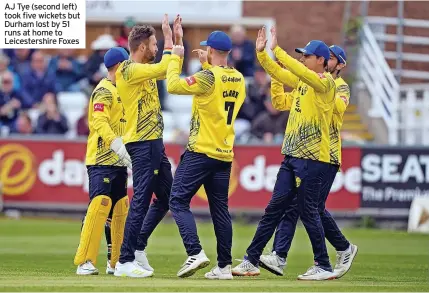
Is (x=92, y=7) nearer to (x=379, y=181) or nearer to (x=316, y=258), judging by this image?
(x=379, y=181)

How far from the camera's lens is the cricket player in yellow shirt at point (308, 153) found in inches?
510

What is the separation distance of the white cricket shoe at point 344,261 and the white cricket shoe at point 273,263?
0.61m

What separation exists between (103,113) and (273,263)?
2513mm

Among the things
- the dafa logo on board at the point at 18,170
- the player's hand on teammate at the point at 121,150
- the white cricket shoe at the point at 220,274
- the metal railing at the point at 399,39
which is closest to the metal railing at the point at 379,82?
the metal railing at the point at 399,39

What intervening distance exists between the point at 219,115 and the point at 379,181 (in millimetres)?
10867

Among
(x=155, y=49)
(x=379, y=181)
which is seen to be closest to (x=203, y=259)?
(x=155, y=49)

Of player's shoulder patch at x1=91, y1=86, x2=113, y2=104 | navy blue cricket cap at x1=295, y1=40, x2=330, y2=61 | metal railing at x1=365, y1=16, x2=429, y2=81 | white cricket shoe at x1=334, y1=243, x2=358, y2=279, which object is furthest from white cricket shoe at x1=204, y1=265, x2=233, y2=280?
metal railing at x1=365, y1=16, x2=429, y2=81

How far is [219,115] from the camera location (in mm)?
12586

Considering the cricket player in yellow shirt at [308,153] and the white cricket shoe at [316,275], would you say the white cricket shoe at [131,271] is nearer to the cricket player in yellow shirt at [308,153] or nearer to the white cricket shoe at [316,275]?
the cricket player in yellow shirt at [308,153]

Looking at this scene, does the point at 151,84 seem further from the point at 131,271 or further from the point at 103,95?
the point at 131,271

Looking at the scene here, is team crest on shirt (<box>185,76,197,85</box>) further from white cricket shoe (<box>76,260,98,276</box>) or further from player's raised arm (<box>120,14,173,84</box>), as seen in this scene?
white cricket shoe (<box>76,260,98,276</box>)

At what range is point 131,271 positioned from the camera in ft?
41.5

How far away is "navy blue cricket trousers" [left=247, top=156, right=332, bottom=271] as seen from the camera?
Result: 42.5 ft

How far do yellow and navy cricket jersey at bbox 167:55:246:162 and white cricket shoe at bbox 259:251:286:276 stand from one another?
4.31ft
